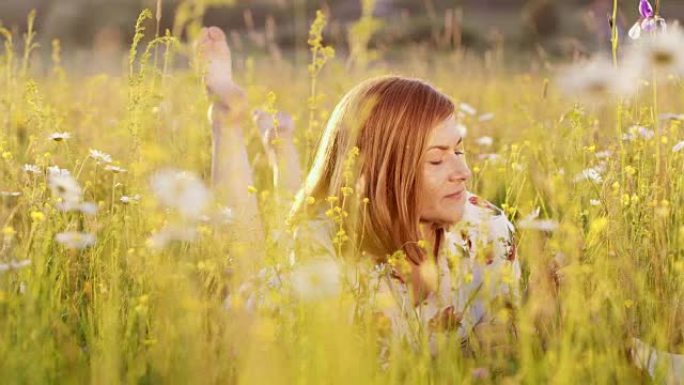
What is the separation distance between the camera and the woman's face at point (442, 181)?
2686 millimetres

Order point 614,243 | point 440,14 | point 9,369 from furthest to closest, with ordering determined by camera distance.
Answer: point 440,14 → point 614,243 → point 9,369

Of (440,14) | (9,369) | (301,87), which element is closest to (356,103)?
(9,369)

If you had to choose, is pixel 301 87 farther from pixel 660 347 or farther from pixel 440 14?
pixel 440 14

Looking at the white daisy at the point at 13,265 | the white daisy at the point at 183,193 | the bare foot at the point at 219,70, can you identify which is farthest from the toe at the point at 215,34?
the white daisy at the point at 183,193

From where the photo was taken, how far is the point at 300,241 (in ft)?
6.75

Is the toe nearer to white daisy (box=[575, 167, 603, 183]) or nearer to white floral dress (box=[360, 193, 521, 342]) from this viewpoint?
white floral dress (box=[360, 193, 521, 342])

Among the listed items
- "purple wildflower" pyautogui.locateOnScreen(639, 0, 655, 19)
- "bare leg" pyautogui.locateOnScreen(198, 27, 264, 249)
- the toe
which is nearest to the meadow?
"purple wildflower" pyautogui.locateOnScreen(639, 0, 655, 19)

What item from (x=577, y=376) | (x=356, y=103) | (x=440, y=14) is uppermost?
(x=440, y=14)

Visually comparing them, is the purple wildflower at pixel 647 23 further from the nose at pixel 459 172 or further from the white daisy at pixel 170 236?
the white daisy at pixel 170 236

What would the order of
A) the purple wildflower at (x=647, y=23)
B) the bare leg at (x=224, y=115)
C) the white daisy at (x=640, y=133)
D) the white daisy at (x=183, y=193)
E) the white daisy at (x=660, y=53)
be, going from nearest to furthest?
1. the white daisy at (x=183, y=193)
2. the white daisy at (x=660, y=53)
3. the purple wildflower at (x=647, y=23)
4. the white daisy at (x=640, y=133)
5. the bare leg at (x=224, y=115)

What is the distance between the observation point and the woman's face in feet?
8.81

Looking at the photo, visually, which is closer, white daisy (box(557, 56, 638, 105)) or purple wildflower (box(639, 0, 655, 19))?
white daisy (box(557, 56, 638, 105))

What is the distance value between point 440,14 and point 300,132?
82.9ft

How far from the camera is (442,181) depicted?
2.70m
